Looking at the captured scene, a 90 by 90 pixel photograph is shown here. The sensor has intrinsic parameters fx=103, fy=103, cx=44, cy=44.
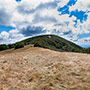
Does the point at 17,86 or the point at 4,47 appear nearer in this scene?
the point at 17,86

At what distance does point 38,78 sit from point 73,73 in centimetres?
438

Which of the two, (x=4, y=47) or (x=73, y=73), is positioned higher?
(x=4, y=47)

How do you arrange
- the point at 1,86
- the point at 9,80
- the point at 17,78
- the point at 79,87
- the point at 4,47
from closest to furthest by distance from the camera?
1. the point at 79,87
2. the point at 1,86
3. the point at 9,80
4. the point at 17,78
5. the point at 4,47

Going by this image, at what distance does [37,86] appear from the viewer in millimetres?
10172

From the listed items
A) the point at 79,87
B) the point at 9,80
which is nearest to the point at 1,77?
the point at 9,80

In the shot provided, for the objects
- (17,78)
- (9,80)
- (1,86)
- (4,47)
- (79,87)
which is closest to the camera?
(79,87)

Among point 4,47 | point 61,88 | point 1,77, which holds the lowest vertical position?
point 61,88

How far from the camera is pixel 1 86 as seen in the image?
9766mm

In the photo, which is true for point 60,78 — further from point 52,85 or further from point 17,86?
point 17,86

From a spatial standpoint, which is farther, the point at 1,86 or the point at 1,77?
the point at 1,77

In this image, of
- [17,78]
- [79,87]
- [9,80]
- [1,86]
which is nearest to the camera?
[79,87]

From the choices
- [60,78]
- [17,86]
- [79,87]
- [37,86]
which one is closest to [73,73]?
[60,78]

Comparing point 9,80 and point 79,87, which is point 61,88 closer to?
point 79,87

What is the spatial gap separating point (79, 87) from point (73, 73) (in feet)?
12.1
